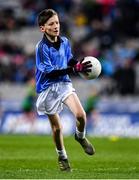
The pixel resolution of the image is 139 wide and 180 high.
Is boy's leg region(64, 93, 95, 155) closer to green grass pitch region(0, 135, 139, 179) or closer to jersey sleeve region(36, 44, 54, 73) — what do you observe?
green grass pitch region(0, 135, 139, 179)

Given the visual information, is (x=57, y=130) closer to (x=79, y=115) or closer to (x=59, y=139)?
(x=59, y=139)

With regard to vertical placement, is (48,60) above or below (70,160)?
above

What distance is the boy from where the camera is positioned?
43.9 feet

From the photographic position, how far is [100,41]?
32344 mm

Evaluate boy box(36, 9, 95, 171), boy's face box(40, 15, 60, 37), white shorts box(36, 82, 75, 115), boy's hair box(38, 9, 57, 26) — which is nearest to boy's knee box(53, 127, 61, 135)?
boy box(36, 9, 95, 171)

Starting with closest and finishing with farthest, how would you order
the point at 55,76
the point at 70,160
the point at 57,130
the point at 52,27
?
the point at 55,76
the point at 52,27
the point at 57,130
the point at 70,160

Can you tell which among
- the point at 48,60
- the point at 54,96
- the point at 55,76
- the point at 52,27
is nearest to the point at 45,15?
the point at 52,27

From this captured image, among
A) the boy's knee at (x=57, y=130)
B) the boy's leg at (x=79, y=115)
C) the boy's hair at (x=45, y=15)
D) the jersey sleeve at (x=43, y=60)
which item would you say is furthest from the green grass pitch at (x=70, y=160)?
the boy's hair at (x=45, y=15)

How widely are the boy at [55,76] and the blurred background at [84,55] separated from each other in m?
15.1

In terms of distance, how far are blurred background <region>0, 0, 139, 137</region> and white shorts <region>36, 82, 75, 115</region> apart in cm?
1512

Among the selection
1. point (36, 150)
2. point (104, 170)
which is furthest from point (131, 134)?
point (104, 170)

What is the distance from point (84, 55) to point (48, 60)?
1844 cm

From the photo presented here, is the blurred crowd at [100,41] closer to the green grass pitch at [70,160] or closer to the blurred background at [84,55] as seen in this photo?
the blurred background at [84,55]

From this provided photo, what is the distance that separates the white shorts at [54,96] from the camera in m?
13.6
